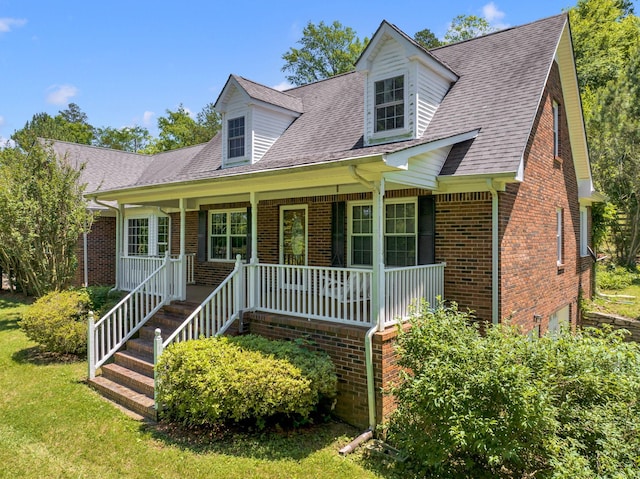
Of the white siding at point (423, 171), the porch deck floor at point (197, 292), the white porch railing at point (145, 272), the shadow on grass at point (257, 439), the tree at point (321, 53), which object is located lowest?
the shadow on grass at point (257, 439)

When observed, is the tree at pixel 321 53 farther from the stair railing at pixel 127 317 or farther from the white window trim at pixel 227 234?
the stair railing at pixel 127 317

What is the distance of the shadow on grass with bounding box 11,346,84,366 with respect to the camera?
8.64 metres

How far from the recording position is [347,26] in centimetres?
3244

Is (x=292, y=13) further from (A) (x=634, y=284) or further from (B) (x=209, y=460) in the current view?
(A) (x=634, y=284)

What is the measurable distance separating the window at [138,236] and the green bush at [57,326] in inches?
273

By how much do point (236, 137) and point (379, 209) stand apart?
23.3 feet

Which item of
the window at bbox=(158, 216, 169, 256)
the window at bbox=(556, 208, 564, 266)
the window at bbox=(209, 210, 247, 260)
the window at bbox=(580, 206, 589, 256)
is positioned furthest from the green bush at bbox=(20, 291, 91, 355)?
the window at bbox=(580, 206, 589, 256)

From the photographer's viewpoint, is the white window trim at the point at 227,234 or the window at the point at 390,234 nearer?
the window at the point at 390,234

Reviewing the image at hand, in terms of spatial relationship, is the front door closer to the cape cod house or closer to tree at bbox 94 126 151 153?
the cape cod house

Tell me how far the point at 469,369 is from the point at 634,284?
57.5ft

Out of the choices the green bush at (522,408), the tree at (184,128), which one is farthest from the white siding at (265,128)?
the tree at (184,128)

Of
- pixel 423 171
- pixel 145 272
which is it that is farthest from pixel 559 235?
pixel 145 272

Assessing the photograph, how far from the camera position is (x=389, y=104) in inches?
349

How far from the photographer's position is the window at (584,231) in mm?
13663
